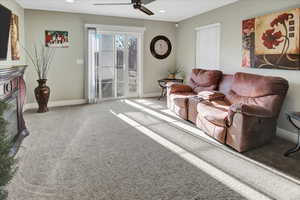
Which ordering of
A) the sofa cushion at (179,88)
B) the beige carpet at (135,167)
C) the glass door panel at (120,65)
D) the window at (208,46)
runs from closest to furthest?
the beige carpet at (135,167)
the sofa cushion at (179,88)
the window at (208,46)
the glass door panel at (120,65)

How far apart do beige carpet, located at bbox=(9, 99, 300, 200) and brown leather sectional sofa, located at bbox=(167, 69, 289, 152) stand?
21 cm

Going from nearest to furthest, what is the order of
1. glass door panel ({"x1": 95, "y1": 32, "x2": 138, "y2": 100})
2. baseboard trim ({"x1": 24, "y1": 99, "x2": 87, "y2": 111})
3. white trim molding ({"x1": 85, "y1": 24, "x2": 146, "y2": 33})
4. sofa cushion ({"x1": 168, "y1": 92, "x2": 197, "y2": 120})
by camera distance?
sofa cushion ({"x1": 168, "y1": 92, "x2": 197, "y2": 120}), baseboard trim ({"x1": 24, "y1": 99, "x2": 87, "y2": 111}), white trim molding ({"x1": 85, "y1": 24, "x2": 146, "y2": 33}), glass door panel ({"x1": 95, "y1": 32, "x2": 138, "y2": 100})

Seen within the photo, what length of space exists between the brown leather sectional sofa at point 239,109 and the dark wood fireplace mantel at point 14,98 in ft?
9.11

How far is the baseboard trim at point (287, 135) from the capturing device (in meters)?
3.63

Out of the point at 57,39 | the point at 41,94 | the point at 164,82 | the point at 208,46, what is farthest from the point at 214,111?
the point at 57,39

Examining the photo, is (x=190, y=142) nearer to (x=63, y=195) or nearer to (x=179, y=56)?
(x=63, y=195)

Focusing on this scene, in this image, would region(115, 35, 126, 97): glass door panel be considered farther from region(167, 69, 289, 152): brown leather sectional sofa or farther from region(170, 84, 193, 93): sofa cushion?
region(167, 69, 289, 152): brown leather sectional sofa

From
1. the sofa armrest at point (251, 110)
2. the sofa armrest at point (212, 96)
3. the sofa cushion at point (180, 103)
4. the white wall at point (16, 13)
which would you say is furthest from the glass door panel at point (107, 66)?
the sofa armrest at point (251, 110)

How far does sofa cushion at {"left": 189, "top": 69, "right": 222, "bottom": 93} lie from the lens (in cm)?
501

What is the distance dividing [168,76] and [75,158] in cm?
501

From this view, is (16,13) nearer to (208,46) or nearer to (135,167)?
(135,167)

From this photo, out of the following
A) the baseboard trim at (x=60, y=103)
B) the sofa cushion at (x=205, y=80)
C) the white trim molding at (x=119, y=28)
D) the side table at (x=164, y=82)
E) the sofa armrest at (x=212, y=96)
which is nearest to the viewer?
the sofa armrest at (x=212, y=96)

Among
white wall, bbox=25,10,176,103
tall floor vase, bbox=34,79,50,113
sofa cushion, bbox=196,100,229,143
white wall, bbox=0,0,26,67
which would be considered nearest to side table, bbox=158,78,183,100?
white wall, bbox=25,10,176,103

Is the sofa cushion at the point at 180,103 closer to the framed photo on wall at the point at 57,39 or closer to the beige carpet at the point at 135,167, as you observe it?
the beige carpet at the point at 135,167
